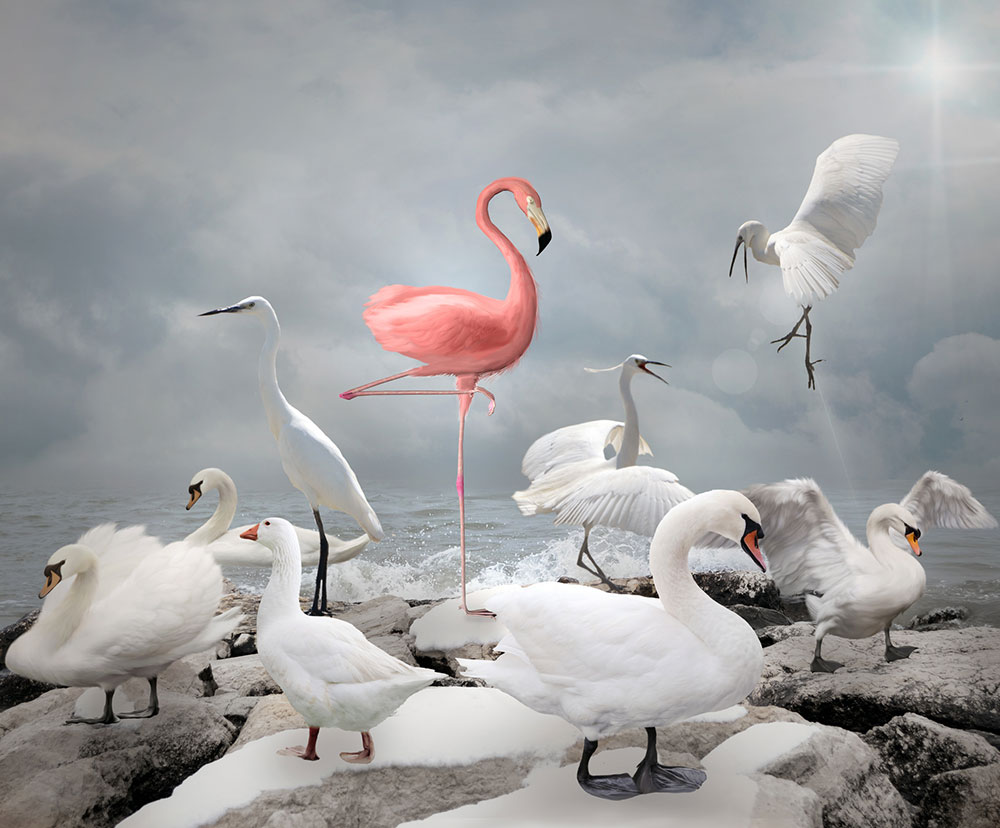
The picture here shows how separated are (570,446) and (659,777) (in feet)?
6.54

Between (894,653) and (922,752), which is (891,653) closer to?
(894,653)

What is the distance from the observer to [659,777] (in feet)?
6.55

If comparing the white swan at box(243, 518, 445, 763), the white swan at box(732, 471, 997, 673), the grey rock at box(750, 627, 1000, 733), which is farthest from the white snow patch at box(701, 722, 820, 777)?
the white swan at box(243, 518, 445, 763)

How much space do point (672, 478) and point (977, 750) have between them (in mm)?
1338

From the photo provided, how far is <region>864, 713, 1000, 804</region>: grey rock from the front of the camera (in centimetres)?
230

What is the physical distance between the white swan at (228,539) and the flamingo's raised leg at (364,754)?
115 cm

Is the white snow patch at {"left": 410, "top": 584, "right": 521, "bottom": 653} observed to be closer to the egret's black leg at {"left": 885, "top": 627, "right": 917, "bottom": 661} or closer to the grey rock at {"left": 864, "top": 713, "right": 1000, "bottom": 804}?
the grey rock at {"left": 864, "top": 713, "right": 1000, "bottom": 804}

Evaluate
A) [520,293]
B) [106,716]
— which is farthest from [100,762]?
[520,293]

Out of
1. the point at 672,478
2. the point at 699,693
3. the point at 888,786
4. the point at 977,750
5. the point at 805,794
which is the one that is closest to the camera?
the point at 699,693

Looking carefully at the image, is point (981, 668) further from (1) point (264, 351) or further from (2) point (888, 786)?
(1) point (264, 351)

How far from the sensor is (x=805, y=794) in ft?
6.36

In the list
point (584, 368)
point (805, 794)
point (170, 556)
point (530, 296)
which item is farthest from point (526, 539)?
point (805, 794)

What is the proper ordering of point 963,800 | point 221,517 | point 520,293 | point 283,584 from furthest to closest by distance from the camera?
point 221,517, point 520,293, point 963,800, point 283,584

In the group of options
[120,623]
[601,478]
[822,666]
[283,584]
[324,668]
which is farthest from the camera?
[601,478]
